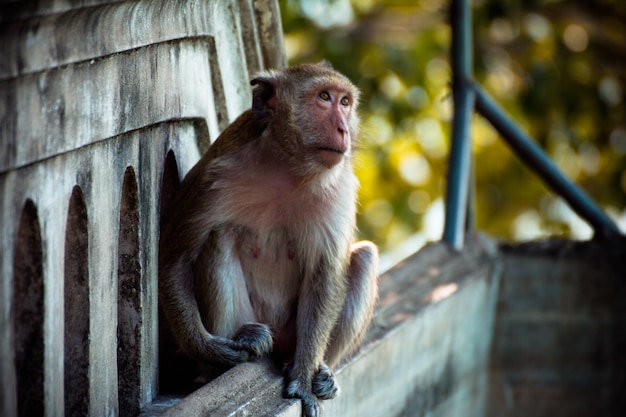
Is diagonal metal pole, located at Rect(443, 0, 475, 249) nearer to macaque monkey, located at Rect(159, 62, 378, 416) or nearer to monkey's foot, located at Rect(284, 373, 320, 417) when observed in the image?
macaque monkey, located at Rect(159, 62, 378, 416)

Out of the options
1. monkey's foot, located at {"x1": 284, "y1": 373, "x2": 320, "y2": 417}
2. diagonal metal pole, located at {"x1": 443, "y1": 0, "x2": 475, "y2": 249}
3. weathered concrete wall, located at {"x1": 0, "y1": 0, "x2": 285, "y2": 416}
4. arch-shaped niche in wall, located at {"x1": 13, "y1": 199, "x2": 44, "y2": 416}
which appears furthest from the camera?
diagonal metal pole, located at {"x1": 443, "y1": 0, "x2": 475, "y2": 249}

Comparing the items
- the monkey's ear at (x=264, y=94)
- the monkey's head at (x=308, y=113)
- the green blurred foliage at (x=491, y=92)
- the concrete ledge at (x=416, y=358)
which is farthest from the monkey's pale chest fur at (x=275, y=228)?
the green blurred foliage at (x=491, y=92)

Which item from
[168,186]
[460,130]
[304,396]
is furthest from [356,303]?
[460,130]

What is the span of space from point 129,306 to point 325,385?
2.71ft

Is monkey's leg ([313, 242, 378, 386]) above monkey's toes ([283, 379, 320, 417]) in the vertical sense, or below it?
above

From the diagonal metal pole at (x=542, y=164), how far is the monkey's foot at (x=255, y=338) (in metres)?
2.86

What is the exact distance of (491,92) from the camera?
35.3 feet

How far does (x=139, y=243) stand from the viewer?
3713mm

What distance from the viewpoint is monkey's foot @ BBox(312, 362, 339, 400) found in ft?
13.2

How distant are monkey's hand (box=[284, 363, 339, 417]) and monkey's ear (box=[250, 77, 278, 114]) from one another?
3.37ft

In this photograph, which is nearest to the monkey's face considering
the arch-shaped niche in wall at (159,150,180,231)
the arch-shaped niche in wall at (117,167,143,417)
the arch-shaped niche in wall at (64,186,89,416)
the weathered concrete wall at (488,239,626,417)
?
the arch-shaped niche in wall at (159,150,180,231)

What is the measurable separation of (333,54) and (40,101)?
5.28m

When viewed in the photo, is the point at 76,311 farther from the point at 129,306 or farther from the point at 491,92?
the point at 491,92

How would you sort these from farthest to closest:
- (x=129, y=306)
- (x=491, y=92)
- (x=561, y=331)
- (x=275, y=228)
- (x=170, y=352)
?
1. (x=491, y=92)
2. (x=561, y=331)
3. (x=170, y=352)
4. (x=275, y=228)
5. (x=129, y=306)
